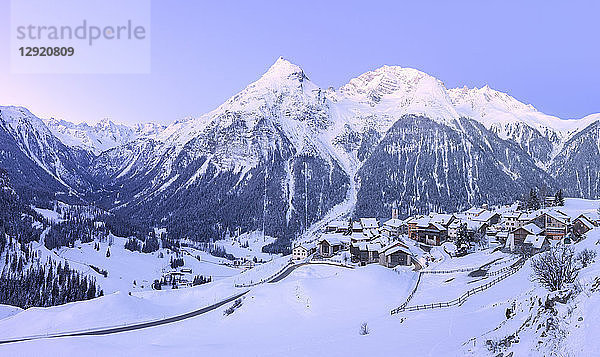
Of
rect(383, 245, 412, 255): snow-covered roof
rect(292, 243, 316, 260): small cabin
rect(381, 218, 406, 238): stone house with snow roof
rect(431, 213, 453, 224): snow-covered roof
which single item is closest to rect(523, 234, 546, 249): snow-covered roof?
rect(383, 245, 412, 255): snow-covered roof

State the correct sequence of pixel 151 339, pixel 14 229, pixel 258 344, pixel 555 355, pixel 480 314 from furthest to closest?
pixel 14 229, pixel 151 339, pixel 258 344, pixel 480 314, pixel 555 355

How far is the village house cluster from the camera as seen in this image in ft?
291

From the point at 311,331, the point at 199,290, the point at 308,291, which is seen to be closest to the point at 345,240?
the point at 199,290

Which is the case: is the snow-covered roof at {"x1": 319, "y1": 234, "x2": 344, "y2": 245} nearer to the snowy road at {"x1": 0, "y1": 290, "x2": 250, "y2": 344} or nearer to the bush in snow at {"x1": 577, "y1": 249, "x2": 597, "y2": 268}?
the snowy road at {"x1": 0, "y1": 290, "x2": 250, "y2": 344}

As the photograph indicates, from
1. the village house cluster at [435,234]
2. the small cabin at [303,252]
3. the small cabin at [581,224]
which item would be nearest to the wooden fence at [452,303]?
the village house cluster at [435,234]

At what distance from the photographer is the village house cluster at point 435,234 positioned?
88.6 m

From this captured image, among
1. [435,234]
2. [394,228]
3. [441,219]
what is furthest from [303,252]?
[441,219]

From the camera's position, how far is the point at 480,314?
118 ft

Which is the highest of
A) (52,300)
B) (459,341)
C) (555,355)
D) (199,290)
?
(555,355)

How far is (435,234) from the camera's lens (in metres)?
115

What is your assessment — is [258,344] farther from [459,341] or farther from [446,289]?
[446,289]

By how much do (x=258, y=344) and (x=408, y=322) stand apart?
12914mm

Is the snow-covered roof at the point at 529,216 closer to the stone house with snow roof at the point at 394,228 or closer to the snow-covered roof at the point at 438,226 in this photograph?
the snow-covered roof at the point at 438,226

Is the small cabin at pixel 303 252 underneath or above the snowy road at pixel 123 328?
above
